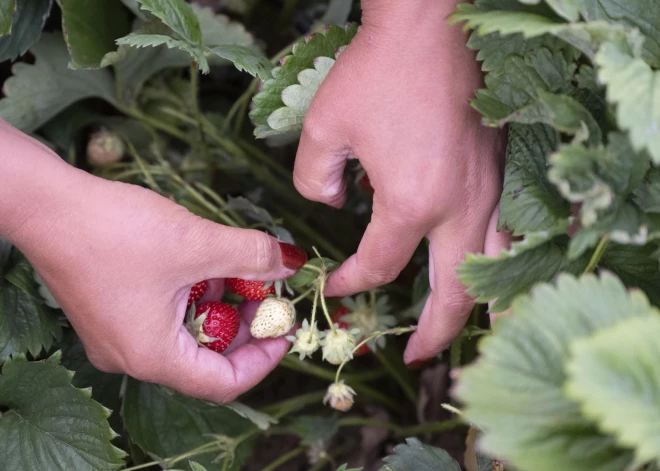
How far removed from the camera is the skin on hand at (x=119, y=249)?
0.71 meters

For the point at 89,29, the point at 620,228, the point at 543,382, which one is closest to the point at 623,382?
the point at 543,382

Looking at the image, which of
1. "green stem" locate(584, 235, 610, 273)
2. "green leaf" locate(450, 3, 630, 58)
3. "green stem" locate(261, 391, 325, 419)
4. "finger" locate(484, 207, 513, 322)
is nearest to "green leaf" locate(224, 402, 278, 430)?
"green stem" locate(261, 391, 325, 419)

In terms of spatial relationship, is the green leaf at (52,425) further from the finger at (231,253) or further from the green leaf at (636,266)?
the green leaf at (636,266)

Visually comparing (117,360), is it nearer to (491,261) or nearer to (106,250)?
(106,250)

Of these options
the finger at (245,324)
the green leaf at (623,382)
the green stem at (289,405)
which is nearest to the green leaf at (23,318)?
the finger at (245,324)

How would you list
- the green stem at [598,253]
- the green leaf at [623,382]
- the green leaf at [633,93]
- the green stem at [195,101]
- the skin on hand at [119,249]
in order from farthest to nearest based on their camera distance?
the green stem at [195,101] < the skin on hand at [119,249] < the green stem at [598,253] < the green leaf at [633,93] < the green leaf at [623,382]

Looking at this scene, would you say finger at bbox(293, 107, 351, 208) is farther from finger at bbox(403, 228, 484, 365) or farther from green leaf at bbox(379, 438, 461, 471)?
green leaf at bbox(379, 438, 461, 471)

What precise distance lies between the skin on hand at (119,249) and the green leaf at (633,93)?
410 mm

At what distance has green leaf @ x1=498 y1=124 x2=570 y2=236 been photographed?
0.66 m

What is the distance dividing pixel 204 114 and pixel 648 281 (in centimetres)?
81

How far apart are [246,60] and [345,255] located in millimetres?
424

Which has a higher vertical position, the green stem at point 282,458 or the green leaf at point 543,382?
the green leaf at point 543,382

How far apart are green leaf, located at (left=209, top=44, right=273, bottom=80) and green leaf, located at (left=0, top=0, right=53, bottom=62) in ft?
1.01

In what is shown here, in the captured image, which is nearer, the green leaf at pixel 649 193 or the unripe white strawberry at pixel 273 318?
the green leaf at pixel 649 193
